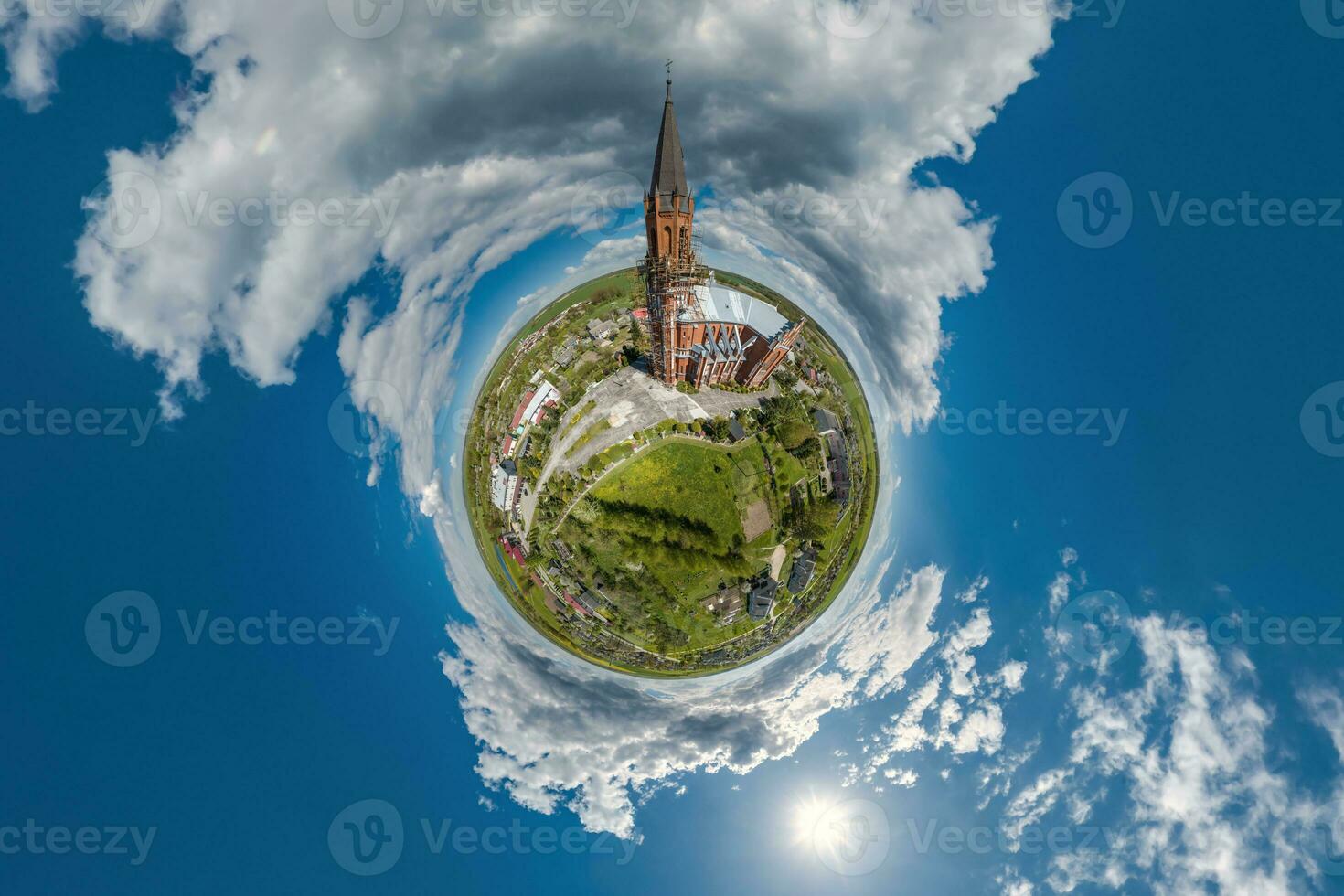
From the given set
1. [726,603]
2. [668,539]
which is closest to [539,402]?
[668,539]

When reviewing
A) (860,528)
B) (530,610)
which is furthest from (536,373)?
(860,528)

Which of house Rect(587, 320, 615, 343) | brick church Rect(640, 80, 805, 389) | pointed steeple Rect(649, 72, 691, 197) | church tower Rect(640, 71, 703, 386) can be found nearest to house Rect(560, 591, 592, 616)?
brick church Rect(640, 80, 805, 389)

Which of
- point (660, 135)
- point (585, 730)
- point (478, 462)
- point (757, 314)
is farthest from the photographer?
point (757, 314)

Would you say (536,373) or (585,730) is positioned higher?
(536,373)

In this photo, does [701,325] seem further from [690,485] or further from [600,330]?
[690,485]

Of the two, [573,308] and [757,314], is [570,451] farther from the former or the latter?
[757,314]

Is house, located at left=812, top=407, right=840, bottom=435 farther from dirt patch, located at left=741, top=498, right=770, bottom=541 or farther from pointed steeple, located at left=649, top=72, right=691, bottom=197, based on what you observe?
pointed steeple, located at left=649, top=72, right=691, bottom=197

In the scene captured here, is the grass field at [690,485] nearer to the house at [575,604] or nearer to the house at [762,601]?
the house at [762,601]

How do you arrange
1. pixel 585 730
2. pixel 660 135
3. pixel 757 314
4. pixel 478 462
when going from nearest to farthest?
pixel 660 135 < pixel 585 730 < pixel 478 462 < pixel 757 314
